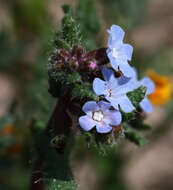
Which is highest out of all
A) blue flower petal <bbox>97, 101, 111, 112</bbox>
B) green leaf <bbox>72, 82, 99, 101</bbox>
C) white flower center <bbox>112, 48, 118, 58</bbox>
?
white flower center <bbox>112, 48, 118, 58</bbox>

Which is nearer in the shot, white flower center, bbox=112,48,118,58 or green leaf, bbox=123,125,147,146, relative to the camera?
white flower center, bbox=112,48,118,58

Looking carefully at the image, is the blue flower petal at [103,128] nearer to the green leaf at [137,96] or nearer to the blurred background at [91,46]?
the green leaf at [137,96]

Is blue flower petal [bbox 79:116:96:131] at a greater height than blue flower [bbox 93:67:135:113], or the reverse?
blue flower [bbox 93:67:135:113]

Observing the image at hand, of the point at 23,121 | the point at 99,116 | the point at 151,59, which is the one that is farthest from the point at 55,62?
the point at 151,59

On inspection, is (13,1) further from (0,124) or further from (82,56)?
(82,56)

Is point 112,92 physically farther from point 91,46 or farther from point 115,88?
point 91,46

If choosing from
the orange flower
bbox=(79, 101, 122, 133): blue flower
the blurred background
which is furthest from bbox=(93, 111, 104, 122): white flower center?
the orange flower

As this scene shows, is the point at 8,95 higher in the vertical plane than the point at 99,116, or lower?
higher

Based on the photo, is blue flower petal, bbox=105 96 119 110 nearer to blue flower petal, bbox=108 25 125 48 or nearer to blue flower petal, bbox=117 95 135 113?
blue flower petal, bbox=117 95 135 113
